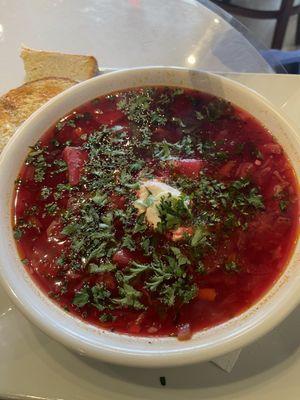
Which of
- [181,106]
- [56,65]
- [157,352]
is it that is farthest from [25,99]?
[157,352]

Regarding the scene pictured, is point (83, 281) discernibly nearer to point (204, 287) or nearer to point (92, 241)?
point (92, 241)

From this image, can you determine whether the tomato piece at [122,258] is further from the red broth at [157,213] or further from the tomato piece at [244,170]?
the tomato piece at [244,170]

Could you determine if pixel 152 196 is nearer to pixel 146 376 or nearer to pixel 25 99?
pixel 146 376

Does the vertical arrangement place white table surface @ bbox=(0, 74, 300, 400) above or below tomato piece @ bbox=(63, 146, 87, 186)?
below

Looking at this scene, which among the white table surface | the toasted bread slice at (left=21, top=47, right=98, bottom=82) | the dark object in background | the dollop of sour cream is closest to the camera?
the white table surface

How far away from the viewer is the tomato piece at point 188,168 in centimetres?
198

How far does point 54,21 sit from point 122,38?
48 centimetres

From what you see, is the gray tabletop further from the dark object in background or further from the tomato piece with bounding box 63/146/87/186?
the dark object in background

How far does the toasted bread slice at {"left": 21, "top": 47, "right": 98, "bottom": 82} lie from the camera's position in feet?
8.82

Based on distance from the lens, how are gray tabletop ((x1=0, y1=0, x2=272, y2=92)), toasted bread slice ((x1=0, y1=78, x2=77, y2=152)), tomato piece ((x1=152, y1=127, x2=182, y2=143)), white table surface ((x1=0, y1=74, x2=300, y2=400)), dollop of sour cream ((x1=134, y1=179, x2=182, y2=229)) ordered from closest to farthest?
white table surface ((x1=0, y1=74, x2=300, y2=400))
dollop of sour cream ((x1=134, y1=179, x2=182, y2=229))
tomato piece ((x1=152, y1=127, x2=182, y2=143))
toasted bread slice ((x1=0, y1=78, x2=77, y2=152))
gray tabletop ((x1=0, y1=0, x2=272, y2=92))

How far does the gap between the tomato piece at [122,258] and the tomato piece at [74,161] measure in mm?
399

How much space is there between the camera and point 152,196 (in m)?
1.86

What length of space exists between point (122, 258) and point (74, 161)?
1.73 ft

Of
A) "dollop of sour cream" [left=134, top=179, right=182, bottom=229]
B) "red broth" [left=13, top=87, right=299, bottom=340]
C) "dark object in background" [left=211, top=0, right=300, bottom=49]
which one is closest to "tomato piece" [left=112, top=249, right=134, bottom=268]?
"red broth" [left=13, top=87, right=299, bottom=340]
